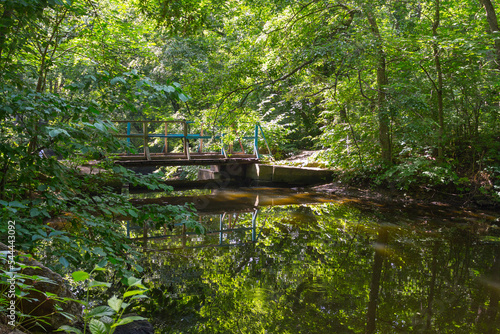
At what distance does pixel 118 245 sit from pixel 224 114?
5167mm

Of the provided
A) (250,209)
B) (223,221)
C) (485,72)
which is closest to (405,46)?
(485,72)

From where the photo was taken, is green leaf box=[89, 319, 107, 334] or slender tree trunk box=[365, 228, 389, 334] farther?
slender tree trunk box=[365, 228, 389, 334]

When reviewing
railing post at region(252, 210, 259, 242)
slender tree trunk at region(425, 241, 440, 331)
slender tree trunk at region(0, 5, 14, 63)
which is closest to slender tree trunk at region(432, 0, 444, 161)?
slender tree trunk at region(425, 241, 440, 331)

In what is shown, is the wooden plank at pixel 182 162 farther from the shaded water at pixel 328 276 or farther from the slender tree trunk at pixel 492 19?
the slender tree trunk at pixel 492 19

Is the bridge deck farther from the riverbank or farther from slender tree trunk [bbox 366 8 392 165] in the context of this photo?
slender tree trunk [bbox 366 8 392 165]

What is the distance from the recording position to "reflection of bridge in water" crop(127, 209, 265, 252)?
5152 millimetres

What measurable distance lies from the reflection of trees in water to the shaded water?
1 cm

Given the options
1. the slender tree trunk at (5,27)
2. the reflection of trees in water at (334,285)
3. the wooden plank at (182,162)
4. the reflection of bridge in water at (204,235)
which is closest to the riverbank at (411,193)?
the wooden plank at (182,162)

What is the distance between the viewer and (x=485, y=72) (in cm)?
721

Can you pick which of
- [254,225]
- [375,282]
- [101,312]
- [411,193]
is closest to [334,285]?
[375,282]

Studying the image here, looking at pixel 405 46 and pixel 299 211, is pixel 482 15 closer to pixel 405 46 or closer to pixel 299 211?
pixel 405 46

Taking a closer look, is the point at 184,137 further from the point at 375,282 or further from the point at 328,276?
the point at 375,282

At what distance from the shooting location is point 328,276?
4008 millimetres

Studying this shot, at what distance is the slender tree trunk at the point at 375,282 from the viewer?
298cm
